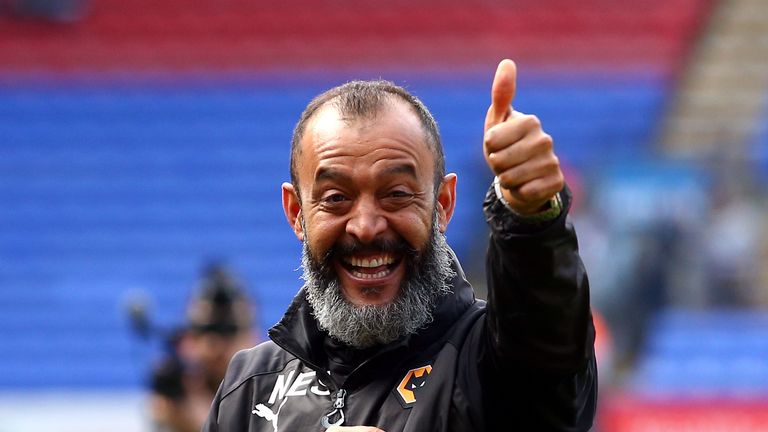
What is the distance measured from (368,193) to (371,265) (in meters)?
0.13

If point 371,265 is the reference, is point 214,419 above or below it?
below

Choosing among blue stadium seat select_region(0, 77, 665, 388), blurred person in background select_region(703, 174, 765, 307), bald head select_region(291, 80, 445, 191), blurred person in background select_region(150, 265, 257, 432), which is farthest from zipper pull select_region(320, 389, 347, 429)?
blue stadium seat select_region(0, 77, 665, 388)

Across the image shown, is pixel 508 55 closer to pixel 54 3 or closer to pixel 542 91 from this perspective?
pixel 542 91

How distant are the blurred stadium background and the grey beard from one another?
8.02 meters

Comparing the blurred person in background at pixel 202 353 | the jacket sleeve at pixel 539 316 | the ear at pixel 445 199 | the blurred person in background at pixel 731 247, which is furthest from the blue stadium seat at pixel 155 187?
the jacket sleeve at pixel 539 316

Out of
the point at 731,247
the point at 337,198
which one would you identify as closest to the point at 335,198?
the point at 337,198

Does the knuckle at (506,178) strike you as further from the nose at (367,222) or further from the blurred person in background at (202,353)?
the blurred person in background at (202,353)

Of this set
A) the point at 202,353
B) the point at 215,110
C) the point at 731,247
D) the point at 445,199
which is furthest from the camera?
the point at 215,110

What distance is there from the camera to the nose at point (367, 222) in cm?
216

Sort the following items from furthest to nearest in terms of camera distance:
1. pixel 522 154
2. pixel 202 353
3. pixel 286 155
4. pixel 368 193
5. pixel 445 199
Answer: pixel 286 155 → pixel 202 353 → pixel 445 199 → pixel 368 193 → pixel 522 154

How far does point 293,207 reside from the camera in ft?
8.00

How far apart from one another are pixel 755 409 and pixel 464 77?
470 cm

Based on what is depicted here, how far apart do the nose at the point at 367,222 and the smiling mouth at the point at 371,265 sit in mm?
49

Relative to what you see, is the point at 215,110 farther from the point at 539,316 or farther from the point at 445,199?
the point at 539,316
